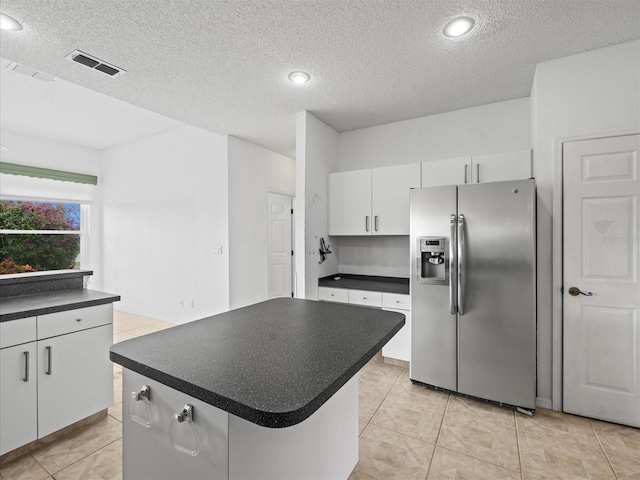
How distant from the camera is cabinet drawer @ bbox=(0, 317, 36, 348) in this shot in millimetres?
1701

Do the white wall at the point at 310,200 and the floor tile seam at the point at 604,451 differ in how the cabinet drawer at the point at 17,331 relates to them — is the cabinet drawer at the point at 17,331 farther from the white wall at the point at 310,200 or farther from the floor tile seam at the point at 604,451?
the floor tile seam at the point at 604,451

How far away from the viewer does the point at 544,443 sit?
6.50 feet

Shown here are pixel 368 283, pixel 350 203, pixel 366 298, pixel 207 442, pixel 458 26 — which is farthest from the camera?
pixel 350 203

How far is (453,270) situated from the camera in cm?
251

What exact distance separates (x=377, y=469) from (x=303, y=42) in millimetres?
2727

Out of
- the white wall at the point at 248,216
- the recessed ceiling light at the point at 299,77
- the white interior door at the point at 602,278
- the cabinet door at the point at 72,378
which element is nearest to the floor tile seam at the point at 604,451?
the white interior door at the point at 602,278

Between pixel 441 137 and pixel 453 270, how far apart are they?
1717mm

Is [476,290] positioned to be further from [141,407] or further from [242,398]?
[141,407]

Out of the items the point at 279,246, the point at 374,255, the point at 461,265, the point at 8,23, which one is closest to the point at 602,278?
the point at 461,265

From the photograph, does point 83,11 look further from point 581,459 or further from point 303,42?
point 581,459

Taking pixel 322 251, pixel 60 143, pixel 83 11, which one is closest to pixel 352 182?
pixel 322 251

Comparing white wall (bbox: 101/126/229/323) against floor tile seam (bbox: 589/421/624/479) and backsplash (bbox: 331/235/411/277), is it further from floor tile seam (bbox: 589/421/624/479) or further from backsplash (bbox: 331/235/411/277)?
floor tile seam (bbox: 589/421/624/479)

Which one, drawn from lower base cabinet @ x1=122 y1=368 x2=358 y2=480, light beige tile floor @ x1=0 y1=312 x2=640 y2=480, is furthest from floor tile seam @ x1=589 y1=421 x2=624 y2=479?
lower base cabinet @ x1=122 y1=368 x2=358 y2=480

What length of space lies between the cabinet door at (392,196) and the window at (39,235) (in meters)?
5.31
